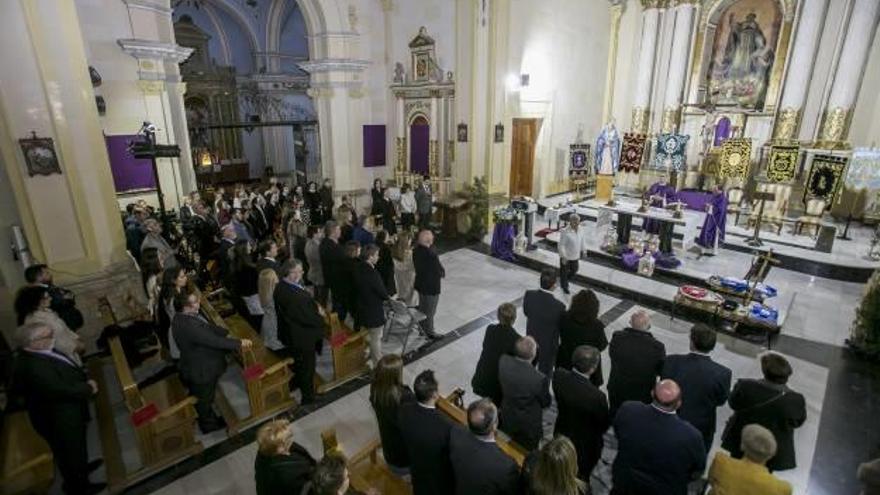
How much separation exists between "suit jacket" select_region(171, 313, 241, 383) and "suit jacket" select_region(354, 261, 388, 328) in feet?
4.67

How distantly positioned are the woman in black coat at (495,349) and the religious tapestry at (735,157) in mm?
10195

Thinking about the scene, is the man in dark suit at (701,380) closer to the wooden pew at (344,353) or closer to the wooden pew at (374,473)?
the wooden pew at (374,473)

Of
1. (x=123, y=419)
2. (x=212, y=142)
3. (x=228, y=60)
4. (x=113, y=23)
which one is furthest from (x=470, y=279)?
(x=228, y=60)

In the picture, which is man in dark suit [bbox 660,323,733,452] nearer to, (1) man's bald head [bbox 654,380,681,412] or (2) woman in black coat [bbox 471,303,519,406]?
(1) man's bald head [bbox 654,380,681,412]

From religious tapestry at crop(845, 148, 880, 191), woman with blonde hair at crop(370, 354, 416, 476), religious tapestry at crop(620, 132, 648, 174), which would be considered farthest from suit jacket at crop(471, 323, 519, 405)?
religious tapestry at crop(845, 148, 880, 191)

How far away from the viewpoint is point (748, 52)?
40.3 feet

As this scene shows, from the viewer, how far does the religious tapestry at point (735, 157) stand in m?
11.2

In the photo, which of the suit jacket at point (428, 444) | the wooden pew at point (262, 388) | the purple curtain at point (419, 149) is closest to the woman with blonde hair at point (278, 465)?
the suit jacket at point (428, 444)

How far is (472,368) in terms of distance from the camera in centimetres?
569

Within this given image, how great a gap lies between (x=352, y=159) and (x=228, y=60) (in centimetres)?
960

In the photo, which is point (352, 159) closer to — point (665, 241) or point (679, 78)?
point (665, 241)

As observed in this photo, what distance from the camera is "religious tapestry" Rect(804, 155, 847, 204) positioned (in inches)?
387

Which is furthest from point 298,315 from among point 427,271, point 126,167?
point 126,167

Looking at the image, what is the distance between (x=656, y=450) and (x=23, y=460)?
497 cm
